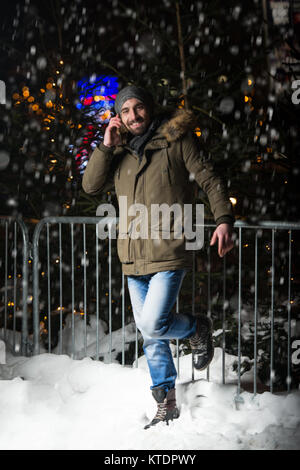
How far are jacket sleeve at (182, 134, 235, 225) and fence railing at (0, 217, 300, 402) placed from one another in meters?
0.65

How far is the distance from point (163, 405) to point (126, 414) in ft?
1.26

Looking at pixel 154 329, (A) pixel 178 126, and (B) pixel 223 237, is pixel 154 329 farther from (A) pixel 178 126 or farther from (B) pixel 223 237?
(A) pixel 178 126

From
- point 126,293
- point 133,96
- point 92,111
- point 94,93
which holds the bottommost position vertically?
point 126,293

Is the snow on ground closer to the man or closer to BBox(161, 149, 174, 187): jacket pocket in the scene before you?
the man

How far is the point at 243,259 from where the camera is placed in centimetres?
520

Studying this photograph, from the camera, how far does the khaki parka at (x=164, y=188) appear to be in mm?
3564

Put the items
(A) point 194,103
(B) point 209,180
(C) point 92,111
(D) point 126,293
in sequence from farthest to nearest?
(C) point 92,111 < (D) point 126,293 < (A) point 194,103 < (B) point 209,180

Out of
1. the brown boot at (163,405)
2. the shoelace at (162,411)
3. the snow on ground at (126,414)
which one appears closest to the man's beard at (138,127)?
the brown boot at (163,405)

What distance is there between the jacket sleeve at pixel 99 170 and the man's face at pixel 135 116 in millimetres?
214

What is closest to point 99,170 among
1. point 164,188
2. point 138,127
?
point 138,127

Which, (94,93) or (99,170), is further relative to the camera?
(94,93)

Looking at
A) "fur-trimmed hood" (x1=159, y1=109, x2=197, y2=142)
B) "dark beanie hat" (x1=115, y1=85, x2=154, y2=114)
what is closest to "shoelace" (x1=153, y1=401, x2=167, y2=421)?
"fur-trimmed hood" (x1=159, y1=109, x2=197, y2=142)

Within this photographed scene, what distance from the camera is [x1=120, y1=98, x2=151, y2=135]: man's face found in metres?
3.64

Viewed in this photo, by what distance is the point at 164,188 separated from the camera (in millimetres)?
3605
